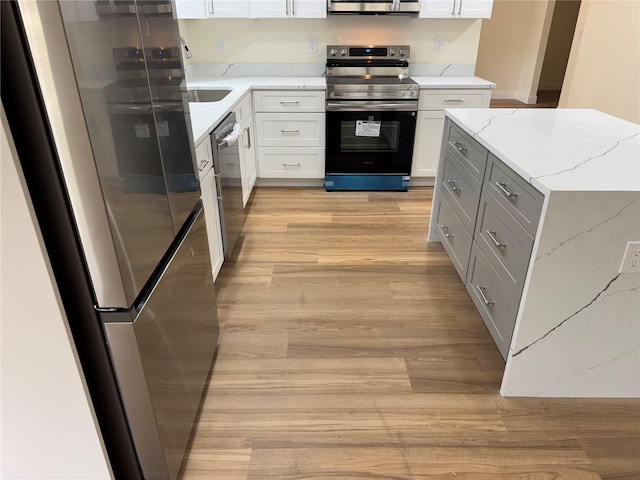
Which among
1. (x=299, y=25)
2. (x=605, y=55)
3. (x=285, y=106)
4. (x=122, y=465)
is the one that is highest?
(x=299, y=25)

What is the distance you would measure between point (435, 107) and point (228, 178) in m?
1.96

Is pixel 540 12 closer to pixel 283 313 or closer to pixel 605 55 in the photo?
pixel 605 55

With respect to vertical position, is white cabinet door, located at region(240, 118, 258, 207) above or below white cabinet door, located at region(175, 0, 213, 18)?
below

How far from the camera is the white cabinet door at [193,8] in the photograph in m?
3.62

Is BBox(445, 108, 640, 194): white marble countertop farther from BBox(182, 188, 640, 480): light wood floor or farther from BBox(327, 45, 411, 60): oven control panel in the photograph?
BBox(327, 45, 411, 60): oven control panel

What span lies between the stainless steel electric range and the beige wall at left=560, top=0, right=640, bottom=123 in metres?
2.17

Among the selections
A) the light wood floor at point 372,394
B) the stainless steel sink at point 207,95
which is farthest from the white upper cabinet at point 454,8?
the light wood floor at point 372,394

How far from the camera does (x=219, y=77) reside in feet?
13.4

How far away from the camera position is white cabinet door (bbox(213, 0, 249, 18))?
3.68 metres

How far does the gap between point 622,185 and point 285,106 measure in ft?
9.00

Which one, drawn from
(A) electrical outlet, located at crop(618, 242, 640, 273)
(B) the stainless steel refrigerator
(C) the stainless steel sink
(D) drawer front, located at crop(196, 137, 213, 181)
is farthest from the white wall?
(C) the stainless steel sink

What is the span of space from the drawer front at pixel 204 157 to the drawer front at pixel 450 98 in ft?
6.87

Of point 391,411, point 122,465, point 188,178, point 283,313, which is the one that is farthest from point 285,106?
point 122,465

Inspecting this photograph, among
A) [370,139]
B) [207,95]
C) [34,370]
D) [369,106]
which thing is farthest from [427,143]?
[34,370]
